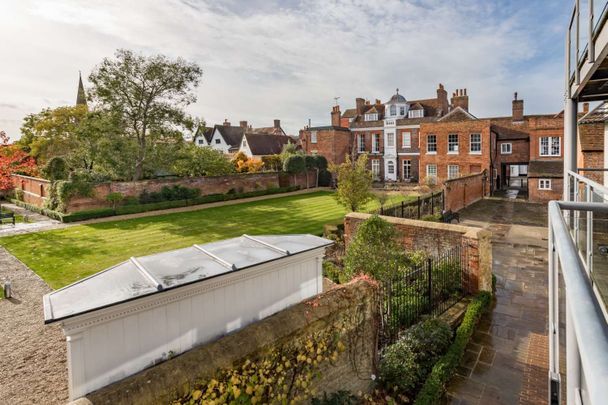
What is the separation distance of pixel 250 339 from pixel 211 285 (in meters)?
0.92

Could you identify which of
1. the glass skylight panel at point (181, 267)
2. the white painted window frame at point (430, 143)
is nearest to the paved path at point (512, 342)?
the glass skylight panel at point (181, 267)

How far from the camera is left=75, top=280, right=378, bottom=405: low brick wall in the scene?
3576 millimetres

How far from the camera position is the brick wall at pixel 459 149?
28.8 meters

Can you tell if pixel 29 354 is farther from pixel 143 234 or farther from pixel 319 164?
pixel 319 164

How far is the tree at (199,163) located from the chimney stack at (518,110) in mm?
25740

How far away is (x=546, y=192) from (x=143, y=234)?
26.0 m

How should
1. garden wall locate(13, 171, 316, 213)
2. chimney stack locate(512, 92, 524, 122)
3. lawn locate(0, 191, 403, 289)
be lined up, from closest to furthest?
1. lawn locate(0, 191, 403, 289)
2. garden wall locate(13, 171, 316, 213)
3. chimney stack locate(512, 92, 524, 122)

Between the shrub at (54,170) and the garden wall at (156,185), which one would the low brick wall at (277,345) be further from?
the shrub at (54,170)

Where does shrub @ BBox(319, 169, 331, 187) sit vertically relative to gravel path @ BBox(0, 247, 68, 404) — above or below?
above

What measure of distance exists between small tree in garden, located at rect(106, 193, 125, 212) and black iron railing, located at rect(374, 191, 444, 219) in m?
16.5

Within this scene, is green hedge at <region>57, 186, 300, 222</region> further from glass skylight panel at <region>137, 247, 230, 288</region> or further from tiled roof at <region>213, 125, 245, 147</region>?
tiled roof at <region>213, 125, 245, 147</region>

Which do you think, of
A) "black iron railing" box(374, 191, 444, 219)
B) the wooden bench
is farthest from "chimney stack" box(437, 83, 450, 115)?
the wooden bench

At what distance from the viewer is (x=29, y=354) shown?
271 inches

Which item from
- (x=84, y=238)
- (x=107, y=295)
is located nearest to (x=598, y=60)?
(x=107, y=295)
